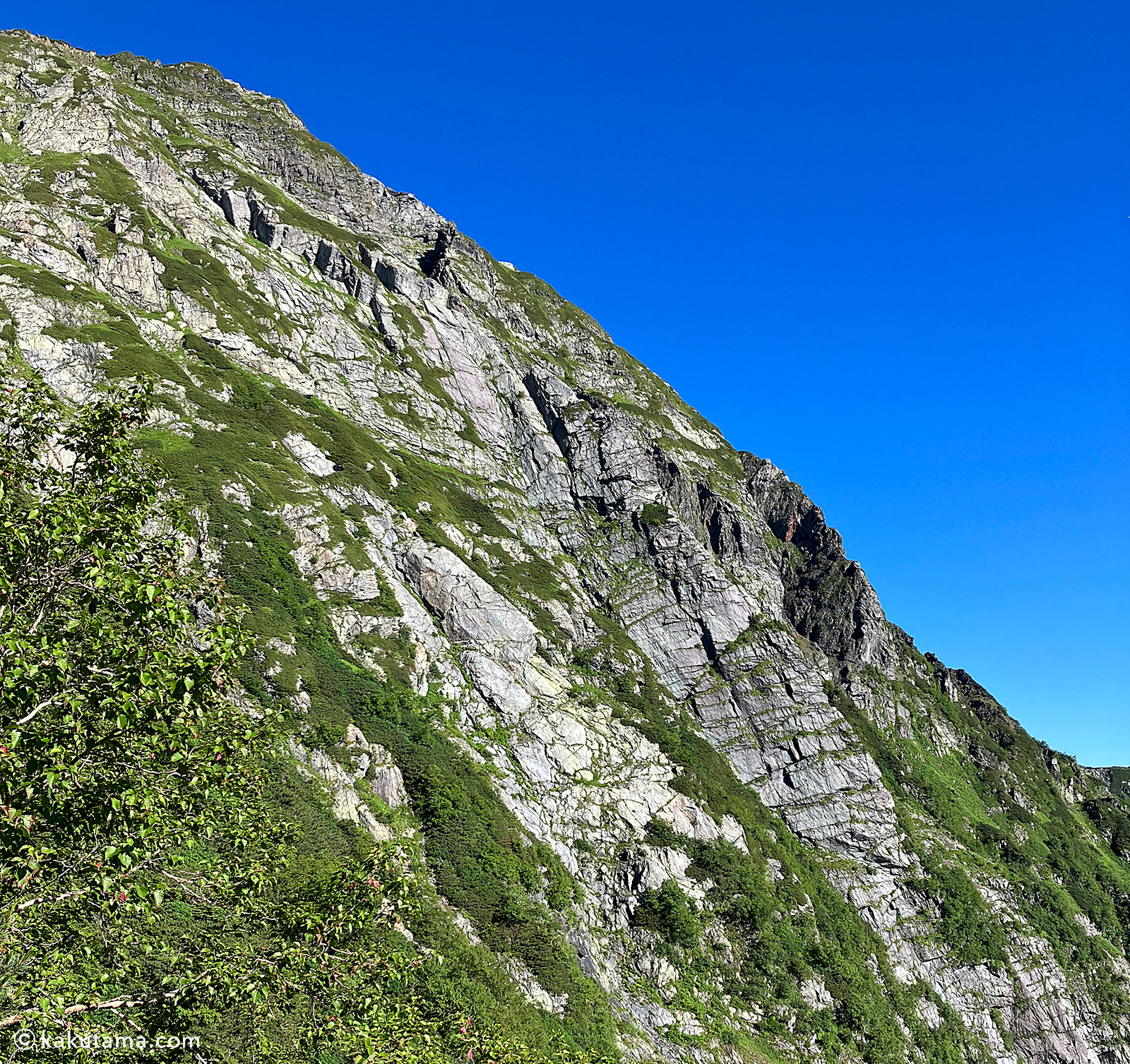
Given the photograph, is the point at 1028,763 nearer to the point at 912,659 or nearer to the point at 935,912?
the point at 912,659

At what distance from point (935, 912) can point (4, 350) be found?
115 m

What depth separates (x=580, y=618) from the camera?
→ 8419 cm

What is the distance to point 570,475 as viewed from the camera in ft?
368

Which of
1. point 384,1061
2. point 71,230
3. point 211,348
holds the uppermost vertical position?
point 71,230

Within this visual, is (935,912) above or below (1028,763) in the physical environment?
below

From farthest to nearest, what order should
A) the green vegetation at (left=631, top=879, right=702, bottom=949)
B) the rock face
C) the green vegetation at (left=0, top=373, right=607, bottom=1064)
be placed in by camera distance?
the rock face → the green vegetation at (left=631, top=879, right=702, bottom=949) → the green vegetation at (left=0, top=373, right=607, bottom=1064)

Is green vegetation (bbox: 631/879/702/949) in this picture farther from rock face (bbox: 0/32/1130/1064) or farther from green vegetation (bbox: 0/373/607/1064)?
green vegetation (bbox: 0/373/607/1064)

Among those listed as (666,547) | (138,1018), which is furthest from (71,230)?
(138,1018)

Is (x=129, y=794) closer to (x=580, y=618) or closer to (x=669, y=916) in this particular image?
(x=669, y=916)

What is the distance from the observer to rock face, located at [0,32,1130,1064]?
51.4 m

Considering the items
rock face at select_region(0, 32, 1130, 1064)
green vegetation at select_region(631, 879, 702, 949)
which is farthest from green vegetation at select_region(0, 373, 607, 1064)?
green vegetation at select_region(631, 879, 702, 949)

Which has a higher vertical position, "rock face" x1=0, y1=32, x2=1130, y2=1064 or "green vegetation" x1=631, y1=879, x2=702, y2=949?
"rock face" x1=0, y1=32, x2=1130, y2=1064

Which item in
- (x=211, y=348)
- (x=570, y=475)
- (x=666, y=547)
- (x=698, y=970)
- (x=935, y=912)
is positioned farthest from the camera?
(x=570, y=475)

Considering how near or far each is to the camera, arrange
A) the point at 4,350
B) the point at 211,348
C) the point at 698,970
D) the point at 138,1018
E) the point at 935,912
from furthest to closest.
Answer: the point at 211,348, the point at 935,912, the point at 4,350, the point at 698,970, the point at 138,1018
